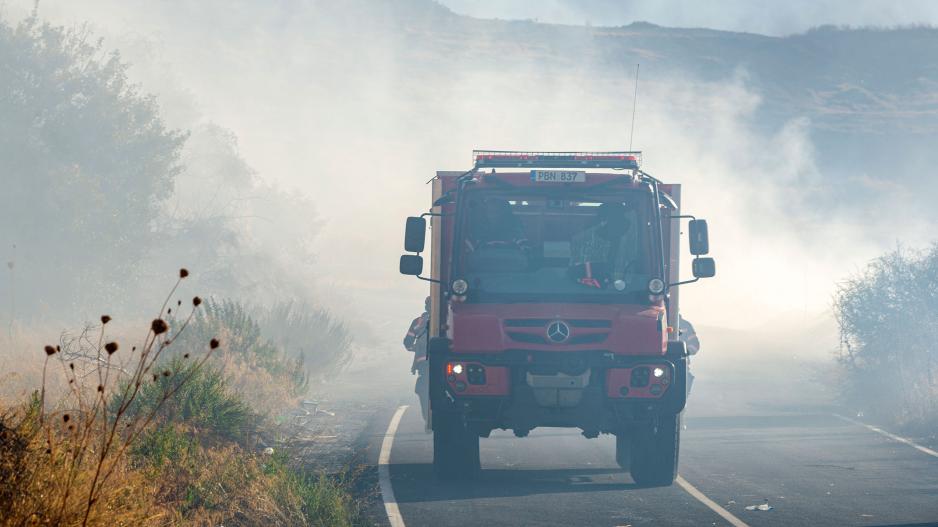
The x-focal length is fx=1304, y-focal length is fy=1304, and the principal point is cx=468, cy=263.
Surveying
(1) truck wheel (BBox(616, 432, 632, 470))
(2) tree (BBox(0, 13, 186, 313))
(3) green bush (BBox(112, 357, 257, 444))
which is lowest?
(1) truck wheel (BBox(616, 432, 632, 470))

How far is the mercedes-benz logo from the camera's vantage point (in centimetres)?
1213

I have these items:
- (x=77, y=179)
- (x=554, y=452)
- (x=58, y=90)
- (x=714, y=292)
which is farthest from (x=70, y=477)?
(x=714, y=292)

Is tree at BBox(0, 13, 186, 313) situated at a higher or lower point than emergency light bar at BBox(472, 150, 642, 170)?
higher

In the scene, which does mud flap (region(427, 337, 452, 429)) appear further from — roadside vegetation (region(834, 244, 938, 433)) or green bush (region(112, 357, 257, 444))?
roadside vegetation (region(834, 244, 938, 433))

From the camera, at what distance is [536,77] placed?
113 metres

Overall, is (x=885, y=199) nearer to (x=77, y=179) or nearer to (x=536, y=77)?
(x=536, y=77)

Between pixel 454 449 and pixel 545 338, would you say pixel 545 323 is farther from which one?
pixel 454 449

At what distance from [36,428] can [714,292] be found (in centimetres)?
6236

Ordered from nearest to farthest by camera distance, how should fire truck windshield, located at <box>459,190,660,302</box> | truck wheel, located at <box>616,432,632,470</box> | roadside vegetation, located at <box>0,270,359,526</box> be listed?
roadside vegetation, located at <box>0,270,359,526</box> < fire truck windshield, located at <box>459,190,660,302</box> < truck wheel, located at <box>616,432,632,470</box>

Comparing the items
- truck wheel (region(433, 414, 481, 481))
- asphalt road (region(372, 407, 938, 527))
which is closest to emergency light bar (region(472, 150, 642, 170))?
truck wheel (region(433, 414, 481, 481))

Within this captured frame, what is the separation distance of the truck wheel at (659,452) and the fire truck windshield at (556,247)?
1280 mm

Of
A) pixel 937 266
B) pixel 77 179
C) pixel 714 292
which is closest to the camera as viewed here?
pixel 937 266

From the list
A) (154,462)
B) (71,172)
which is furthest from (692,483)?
(71,172)

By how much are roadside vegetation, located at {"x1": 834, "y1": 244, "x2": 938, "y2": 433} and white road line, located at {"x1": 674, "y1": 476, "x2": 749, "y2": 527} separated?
9772 millimetres
